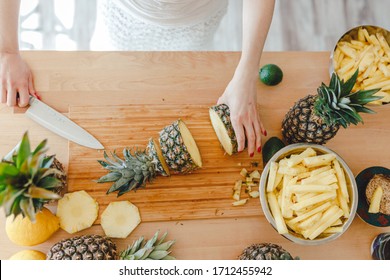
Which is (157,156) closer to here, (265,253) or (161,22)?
(265,253)

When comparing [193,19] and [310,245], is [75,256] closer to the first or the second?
[310,245]

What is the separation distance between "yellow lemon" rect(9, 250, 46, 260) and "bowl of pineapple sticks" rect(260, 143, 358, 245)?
2.23 feet

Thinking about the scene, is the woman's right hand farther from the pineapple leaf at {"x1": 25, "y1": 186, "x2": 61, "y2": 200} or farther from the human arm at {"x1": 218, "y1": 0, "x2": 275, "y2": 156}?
the human arm at {"x1": 218, "y1": 0, "x2": 275, "y2": 156}

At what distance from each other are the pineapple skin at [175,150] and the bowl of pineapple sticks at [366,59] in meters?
0.65

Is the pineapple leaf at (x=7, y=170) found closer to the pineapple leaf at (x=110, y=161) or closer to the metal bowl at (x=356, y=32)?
the pineapple leaf at (x=110, y=161)

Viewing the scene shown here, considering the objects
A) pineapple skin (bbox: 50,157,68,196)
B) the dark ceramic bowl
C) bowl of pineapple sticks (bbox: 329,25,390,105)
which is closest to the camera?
pineapple skin (bbox: 50,157,68,196)

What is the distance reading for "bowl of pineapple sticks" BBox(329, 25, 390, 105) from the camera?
144 centimetres

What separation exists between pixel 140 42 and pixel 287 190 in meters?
0.93

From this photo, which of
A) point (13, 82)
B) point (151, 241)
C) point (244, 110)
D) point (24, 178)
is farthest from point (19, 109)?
point (244, 110)

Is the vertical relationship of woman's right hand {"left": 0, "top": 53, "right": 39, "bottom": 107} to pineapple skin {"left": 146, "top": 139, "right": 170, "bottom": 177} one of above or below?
above

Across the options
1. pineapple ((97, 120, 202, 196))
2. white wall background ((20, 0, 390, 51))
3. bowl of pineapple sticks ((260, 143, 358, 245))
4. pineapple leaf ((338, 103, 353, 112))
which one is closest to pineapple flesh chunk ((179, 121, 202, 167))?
pineapple ((97, 120, 202, 196))

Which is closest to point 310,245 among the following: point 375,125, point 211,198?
point 211,198

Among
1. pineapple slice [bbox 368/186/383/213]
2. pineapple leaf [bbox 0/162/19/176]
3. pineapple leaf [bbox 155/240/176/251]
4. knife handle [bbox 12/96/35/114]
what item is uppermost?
knife handle [bbox 12/96/35/114]

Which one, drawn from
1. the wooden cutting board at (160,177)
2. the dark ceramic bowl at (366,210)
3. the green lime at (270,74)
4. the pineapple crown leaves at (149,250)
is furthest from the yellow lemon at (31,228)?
the dark ceramic bowl at (366,210)
